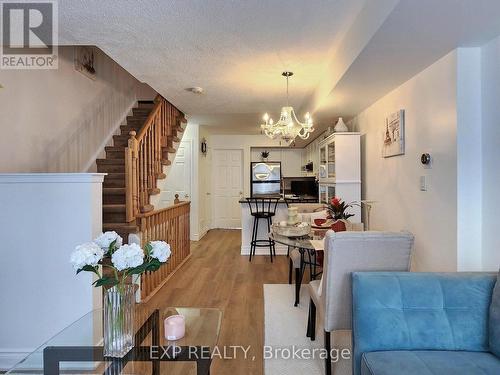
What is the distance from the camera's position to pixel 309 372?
200 cm

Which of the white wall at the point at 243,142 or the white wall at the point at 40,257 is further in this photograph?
the white wall at the point at 243,142

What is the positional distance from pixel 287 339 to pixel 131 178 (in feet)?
7.06

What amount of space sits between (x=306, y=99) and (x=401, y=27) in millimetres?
2487

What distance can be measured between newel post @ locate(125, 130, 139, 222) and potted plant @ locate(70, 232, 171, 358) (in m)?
1.76

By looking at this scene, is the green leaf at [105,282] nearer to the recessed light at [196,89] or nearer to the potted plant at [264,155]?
the recessed light at [196,89]

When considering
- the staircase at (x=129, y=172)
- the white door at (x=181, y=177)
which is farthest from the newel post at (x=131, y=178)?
the white door at (x=181, y=177)

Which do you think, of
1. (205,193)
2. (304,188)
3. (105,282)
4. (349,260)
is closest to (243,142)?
(205,193)

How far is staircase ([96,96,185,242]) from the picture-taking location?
10.3 feet

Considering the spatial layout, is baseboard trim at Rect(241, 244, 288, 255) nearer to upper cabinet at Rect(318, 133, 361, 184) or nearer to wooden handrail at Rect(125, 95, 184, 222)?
upper cabinet at Rect(318, 133, 361, 184)

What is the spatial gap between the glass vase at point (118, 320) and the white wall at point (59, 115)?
2.51 meters

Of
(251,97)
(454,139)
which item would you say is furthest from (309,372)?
(251,97)

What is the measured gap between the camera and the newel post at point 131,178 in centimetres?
306

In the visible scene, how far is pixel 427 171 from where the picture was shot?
2.54 m

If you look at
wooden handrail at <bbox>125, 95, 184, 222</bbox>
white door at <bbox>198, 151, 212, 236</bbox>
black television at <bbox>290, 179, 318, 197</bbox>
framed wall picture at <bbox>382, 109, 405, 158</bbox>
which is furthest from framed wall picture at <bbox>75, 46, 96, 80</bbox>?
A: black television at <bbox>290, 179, 318, 197</bbox>
